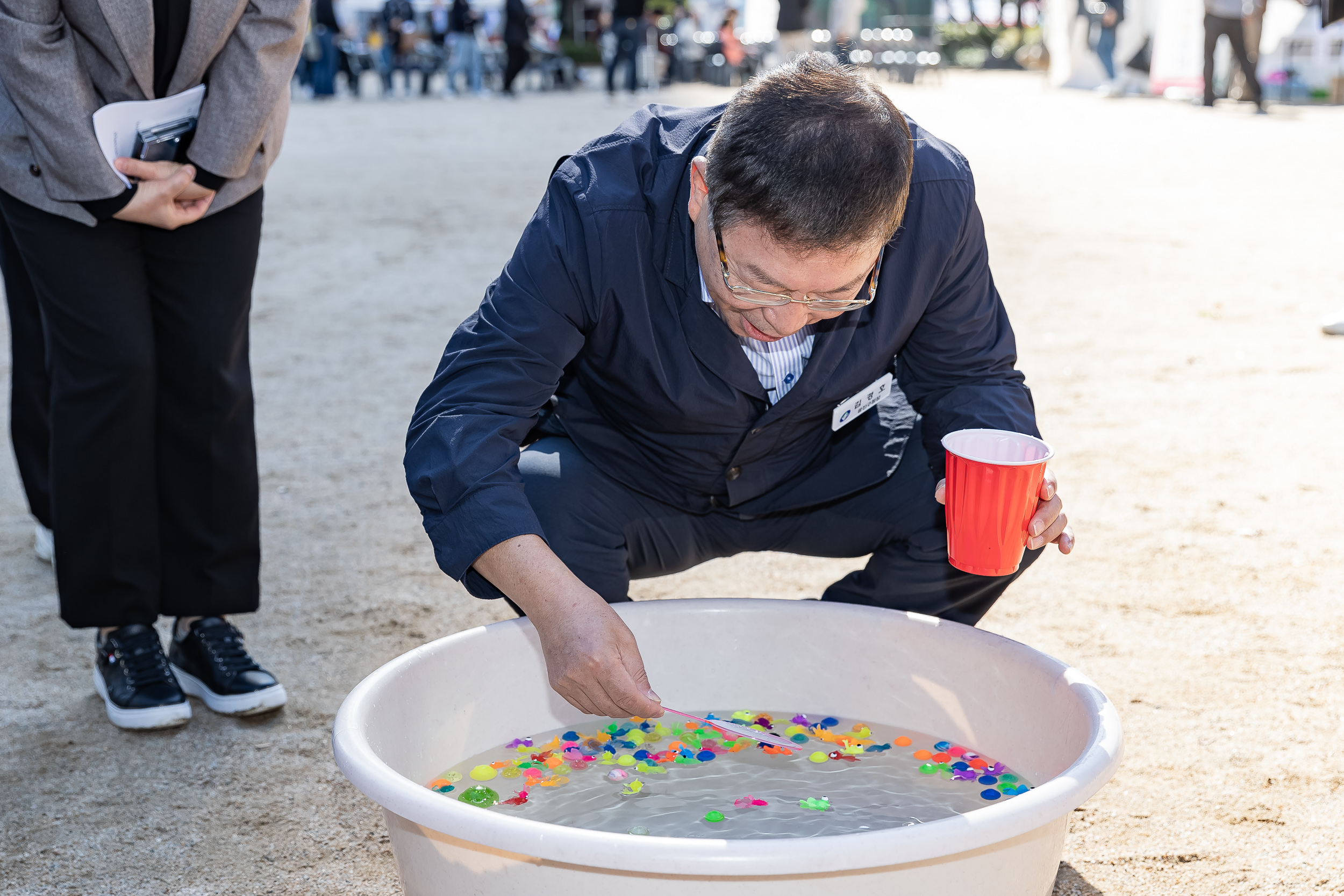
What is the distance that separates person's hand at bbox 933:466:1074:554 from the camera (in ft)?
5.32

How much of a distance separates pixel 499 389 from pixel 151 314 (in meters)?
0.86

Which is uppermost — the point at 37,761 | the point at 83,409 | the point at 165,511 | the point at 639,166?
the point at 639,166

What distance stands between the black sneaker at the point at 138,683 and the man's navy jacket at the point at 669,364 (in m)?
0.85

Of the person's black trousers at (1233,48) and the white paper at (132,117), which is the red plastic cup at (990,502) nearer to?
the white paper at (132,117)

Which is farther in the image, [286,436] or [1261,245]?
[1261,245]

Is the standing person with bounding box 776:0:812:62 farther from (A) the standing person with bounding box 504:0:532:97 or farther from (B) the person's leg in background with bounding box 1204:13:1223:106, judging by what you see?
(B) the person's leg in background with bounding box 1204:13:1223:106

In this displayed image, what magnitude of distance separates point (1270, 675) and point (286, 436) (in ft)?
8.99

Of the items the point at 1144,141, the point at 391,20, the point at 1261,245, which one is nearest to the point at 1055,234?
the point at 1261,245

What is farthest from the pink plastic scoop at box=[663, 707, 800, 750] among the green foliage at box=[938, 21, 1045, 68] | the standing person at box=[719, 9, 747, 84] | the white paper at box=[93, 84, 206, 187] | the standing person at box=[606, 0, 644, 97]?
the green foliage at box=[938, 21, 1045, 68]

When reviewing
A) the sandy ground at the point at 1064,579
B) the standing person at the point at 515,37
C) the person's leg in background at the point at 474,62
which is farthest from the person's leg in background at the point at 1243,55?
the person's leg in background at the point at 474,62

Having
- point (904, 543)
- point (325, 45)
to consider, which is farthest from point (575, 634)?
point (325, 45)

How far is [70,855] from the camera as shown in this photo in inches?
70.8

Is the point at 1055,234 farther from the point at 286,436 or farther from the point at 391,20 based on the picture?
the point at 391,20

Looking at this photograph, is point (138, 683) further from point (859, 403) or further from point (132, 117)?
point (859, 403)
